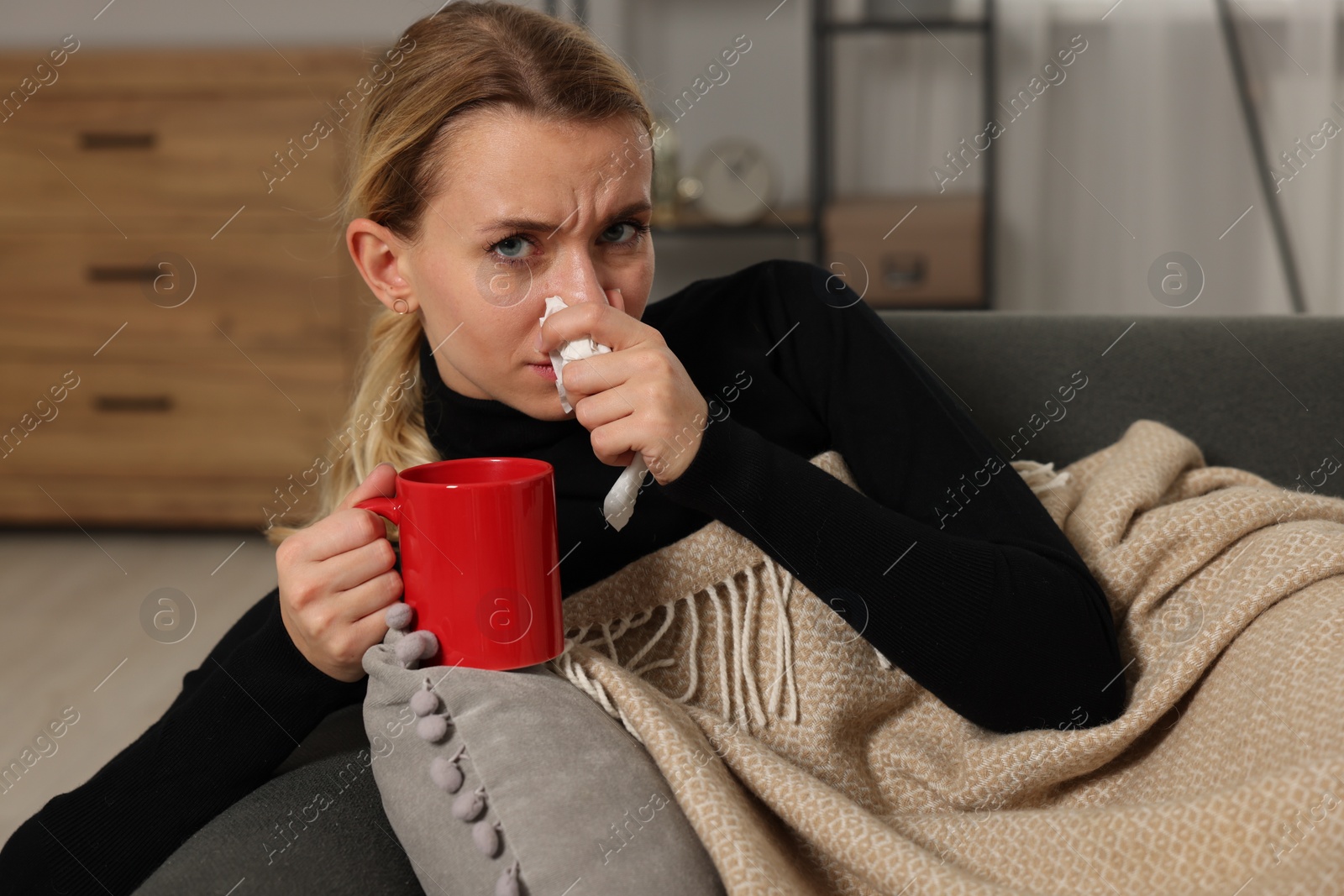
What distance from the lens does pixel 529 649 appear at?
0.73 metres

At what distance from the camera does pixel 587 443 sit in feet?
3.27

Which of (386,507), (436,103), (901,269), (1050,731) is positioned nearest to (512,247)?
(436,103)

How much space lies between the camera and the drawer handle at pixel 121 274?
2711mm

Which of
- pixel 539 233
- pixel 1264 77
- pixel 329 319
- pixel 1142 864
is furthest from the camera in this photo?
pixel 1264 77

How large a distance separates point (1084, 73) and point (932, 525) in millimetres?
2540

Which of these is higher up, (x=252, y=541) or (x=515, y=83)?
(x=515, y=83)

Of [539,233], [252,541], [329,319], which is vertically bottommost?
[252,541]

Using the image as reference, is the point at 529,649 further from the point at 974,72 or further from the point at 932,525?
the point at 974,72

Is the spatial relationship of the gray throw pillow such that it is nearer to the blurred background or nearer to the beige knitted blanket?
the beige knitted blanket

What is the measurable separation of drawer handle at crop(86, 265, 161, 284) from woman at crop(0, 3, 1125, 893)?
6.12 ft

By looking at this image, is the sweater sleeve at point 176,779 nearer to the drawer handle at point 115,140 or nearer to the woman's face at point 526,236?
the woman's face at point 526,236

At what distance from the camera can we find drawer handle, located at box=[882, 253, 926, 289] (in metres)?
2.78

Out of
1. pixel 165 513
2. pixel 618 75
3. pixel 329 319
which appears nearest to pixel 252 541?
pixel 165 513

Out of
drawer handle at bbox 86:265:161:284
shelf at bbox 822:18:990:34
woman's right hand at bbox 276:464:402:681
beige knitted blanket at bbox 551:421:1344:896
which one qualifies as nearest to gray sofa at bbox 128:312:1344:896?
beige knitted blanket at bbox 551:421:1344:896
